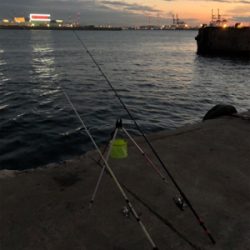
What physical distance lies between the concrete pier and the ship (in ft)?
201

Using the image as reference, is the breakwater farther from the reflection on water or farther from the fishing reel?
the fishing reel

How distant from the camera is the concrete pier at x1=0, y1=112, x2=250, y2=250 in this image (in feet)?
14.8

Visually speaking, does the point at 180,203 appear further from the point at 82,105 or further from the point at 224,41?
the point at 224,41

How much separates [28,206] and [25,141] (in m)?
9.08

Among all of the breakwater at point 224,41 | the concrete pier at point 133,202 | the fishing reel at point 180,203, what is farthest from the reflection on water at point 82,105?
the breakwater at point 224,41

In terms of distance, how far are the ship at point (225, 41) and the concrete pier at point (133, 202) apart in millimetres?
61199

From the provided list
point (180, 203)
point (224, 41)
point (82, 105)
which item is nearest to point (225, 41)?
point (224, 41)

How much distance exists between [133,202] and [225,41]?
6768cm

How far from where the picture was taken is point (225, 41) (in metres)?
66.9

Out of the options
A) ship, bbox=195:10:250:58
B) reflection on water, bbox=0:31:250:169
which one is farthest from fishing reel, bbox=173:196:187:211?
ship, bbox=195:10:250:58

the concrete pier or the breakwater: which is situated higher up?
the breakwater

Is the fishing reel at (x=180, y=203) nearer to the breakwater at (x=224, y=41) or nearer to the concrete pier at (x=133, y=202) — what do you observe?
the concrete pier at (x=133, y=202)

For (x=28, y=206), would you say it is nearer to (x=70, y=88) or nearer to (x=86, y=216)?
(x=86, y=216)

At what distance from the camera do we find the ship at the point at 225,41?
206 feet
